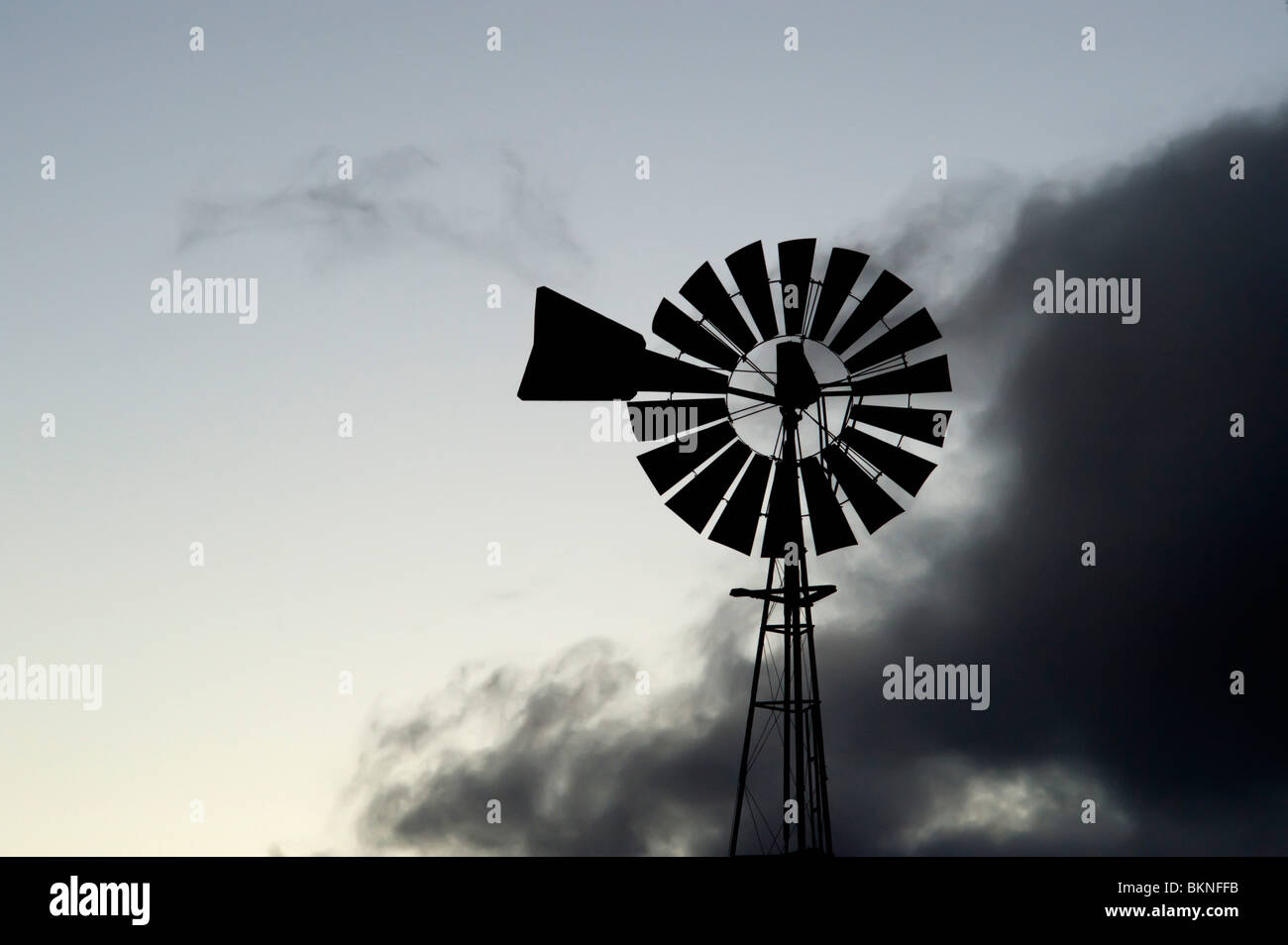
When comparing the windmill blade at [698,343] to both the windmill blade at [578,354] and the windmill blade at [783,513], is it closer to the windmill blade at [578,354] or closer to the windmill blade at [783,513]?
the windmill blade at [578,354]

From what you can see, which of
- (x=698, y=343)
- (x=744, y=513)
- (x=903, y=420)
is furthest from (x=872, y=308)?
(x=744, y=513)

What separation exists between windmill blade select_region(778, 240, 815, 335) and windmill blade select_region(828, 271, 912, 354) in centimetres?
48

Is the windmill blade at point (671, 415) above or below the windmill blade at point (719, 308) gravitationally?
below

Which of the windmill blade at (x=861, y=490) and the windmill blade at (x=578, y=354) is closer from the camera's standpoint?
the windmill blade at (x=578, y=354)

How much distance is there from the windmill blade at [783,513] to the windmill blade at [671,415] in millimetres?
847

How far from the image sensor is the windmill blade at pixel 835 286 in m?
14.5

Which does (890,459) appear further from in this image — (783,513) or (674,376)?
(674,376)

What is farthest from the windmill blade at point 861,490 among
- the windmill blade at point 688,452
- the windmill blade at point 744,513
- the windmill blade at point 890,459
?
the windmill blade at point 688,452

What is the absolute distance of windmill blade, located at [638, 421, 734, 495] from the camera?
14492mm

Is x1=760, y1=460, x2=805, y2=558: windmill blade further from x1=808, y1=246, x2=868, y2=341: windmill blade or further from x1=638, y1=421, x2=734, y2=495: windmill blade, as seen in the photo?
x1=808, y1=246, x2=868, y2=341: windmill blade

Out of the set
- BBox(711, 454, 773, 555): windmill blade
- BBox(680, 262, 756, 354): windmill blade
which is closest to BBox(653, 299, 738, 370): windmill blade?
BBox(680, 262, 756, 354): windmill blade

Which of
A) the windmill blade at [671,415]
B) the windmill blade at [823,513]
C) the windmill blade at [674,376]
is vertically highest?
the windmill blade at [674,376]
